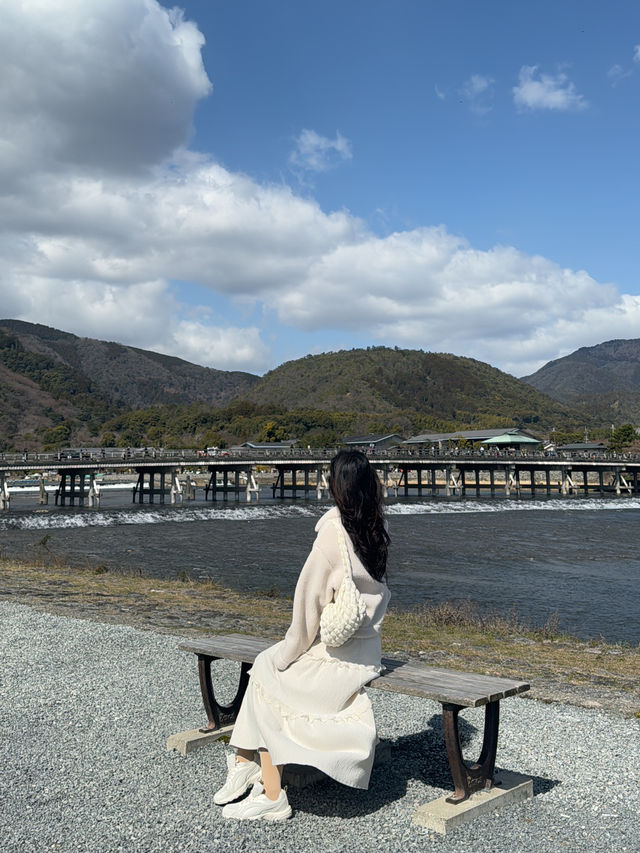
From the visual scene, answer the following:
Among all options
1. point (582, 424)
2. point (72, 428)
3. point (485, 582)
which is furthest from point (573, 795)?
point (582, 424)

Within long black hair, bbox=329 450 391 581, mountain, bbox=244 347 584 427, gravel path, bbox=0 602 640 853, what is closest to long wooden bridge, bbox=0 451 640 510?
gravel path, bbox=0 602 640 853

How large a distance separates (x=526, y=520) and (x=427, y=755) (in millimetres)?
37830

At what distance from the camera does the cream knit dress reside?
358 centimetres

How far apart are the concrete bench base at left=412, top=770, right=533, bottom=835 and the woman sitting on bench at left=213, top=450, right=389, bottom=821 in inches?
13.1

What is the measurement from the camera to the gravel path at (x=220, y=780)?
11.0 feet

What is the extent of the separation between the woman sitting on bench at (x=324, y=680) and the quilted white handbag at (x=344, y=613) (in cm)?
4

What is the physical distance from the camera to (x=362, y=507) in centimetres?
376

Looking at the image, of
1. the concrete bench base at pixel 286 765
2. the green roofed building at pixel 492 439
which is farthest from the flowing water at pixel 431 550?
the green roofed building at pixel 492 439

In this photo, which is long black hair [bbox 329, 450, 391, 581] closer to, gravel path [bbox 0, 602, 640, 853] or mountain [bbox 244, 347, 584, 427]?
gravel path [bbox 0, 602, 640, 853]

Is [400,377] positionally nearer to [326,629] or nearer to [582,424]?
[582,424]

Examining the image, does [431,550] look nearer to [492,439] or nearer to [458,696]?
[458,696]

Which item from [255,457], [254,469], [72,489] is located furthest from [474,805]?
[254,469]

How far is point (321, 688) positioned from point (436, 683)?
643 millimetres

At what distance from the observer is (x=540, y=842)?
3.31 metres
